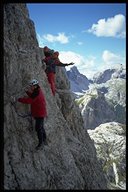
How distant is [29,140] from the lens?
22953 mm

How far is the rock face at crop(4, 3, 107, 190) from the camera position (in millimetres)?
20922

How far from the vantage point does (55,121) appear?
28.8 metres

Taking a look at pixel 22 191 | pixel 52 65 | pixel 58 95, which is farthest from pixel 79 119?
pixel 22 191

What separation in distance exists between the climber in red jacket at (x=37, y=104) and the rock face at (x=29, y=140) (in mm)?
744

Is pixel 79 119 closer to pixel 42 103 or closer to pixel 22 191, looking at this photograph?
pixel 42 103

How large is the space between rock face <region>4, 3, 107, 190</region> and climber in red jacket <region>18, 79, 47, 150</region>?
0.74 meters

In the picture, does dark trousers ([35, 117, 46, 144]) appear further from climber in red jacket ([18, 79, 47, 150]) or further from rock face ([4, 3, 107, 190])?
rock face ([4, 3, 107, 190])

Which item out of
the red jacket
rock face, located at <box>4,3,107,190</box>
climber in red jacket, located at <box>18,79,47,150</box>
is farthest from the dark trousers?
rock face, located at <box>4,3,107,190</box>

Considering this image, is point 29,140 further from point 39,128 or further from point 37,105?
point 37,105

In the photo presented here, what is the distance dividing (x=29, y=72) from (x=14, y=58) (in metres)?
2.90

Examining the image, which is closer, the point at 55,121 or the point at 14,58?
the point at 14,58

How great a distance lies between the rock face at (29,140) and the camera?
2092 centimetres

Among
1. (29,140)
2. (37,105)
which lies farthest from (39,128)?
(37,105)

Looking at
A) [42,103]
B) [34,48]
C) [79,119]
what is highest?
[34,48]
